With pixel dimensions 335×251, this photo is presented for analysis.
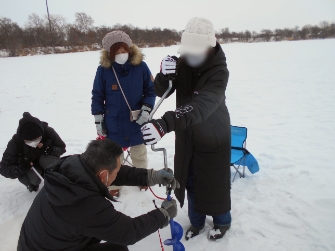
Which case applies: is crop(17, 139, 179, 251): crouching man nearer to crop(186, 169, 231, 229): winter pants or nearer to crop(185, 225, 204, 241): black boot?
crop(186, 169, 231, 229): winter pants

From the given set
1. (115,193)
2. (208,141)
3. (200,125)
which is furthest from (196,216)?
(115,193)

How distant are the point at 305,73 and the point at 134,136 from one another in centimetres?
1033

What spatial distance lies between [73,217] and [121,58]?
1.65 m

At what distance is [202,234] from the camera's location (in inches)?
88.9

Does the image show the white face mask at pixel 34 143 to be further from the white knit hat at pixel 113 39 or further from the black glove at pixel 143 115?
the white knit hat at pixel 113 39

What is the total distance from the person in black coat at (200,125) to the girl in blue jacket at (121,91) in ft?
2.44

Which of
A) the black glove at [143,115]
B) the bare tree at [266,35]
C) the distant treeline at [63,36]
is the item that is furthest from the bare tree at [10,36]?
the bare tree at [266,35]

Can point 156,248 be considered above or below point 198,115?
below

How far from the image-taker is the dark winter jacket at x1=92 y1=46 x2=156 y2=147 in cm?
255

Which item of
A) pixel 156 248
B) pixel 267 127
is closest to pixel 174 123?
pixel 156 248

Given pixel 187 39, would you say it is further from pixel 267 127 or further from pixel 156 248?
pixel 267 127

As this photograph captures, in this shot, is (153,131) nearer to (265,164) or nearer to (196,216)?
(196,216)

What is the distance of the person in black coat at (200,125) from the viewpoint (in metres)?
1.40

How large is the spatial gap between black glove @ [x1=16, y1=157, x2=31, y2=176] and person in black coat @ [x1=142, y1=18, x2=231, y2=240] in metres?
1.85
